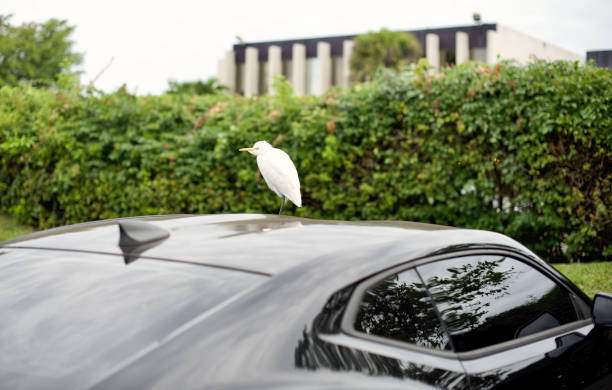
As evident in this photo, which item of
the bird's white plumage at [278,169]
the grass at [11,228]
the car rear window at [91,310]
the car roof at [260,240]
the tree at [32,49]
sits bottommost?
the grass at [11,228]

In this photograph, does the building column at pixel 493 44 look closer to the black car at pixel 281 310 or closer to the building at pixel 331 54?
the building at pixel 331 54

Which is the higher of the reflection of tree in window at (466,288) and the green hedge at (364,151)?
the green hedge at (364,151)

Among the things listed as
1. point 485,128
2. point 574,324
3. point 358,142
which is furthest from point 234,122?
point 574,324

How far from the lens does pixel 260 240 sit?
77.2 inches

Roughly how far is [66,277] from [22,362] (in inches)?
14.7

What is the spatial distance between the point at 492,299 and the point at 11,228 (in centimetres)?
1095

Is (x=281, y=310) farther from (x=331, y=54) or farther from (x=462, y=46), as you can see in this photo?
(x=331, y=54)

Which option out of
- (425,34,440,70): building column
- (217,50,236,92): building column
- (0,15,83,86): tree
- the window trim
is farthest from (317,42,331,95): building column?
the window trim

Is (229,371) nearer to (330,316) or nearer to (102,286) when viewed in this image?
(330,316)

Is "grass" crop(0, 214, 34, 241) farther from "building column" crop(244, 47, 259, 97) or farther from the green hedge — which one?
"building column" crop(244, 47, 259, 97)

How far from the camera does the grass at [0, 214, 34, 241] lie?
422 inches

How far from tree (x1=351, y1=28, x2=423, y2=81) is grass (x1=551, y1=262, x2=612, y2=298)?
130 feet

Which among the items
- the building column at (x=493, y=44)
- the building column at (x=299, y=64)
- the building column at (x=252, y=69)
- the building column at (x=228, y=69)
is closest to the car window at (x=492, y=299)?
the building column at (x=493, y=44)

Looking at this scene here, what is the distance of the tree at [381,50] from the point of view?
149 ft
